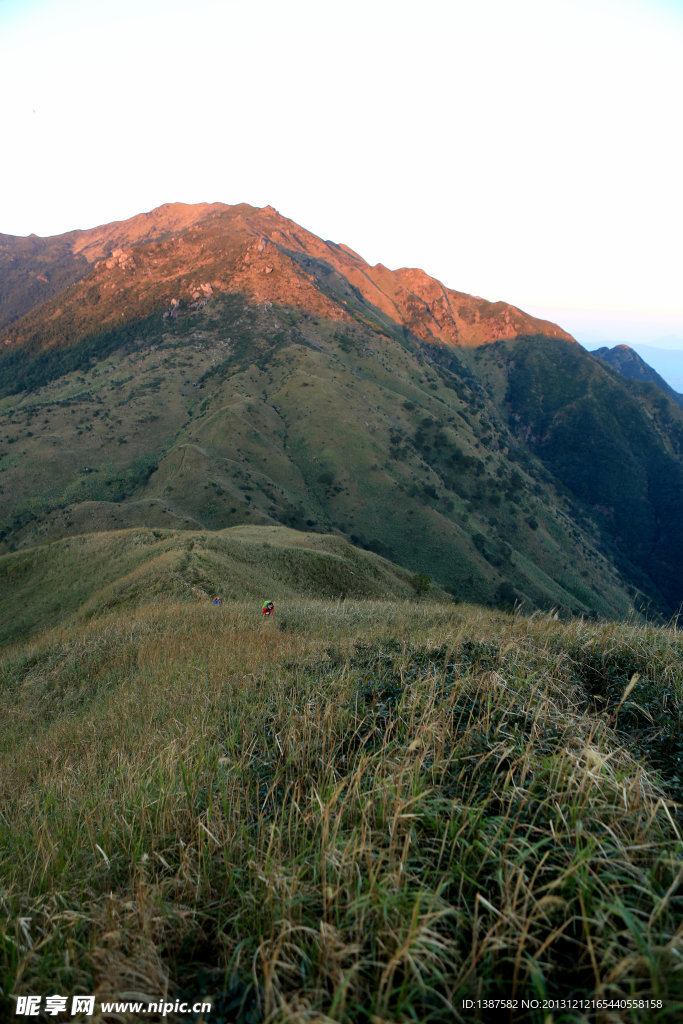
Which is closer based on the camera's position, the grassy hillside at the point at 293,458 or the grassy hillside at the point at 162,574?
the grassy hillside at the point at 162,574

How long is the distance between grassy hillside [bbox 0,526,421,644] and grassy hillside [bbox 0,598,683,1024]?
41.0 feet

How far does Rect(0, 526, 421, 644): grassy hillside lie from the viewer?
18797mm

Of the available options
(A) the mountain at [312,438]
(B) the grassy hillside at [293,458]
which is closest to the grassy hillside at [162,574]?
(A) the mountain at [312,438]

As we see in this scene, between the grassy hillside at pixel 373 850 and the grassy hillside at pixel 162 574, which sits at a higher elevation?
the grassy hillside at pixel 373 850

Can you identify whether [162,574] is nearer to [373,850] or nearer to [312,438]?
[373,850]

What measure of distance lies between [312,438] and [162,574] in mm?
72287

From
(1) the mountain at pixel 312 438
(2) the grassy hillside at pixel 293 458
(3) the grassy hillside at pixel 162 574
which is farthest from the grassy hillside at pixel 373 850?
(1) the mountain at pixel 312 438

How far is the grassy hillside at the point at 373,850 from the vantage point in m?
2.10

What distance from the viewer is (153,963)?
7.57 ft

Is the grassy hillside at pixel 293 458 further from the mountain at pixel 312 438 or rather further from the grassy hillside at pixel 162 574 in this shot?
the grassy hillside at pixel 162 574

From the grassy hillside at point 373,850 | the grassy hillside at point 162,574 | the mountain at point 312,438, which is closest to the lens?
the grassy hillside at point 373,850

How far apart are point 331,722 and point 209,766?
105cm

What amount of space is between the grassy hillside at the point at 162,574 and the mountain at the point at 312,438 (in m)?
21.5

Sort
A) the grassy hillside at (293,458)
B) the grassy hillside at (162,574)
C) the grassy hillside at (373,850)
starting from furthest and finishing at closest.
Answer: the grassy hillside at (293,458) < the grassy hillside at (162,574) < the grassy hillside at (373,850)
